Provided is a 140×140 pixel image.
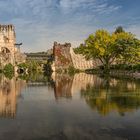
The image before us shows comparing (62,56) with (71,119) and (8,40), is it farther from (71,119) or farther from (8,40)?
(71,119)

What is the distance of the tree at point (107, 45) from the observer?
74.8 metres

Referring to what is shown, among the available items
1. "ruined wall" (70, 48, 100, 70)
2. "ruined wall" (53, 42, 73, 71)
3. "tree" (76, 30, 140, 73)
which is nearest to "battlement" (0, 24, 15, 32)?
"ruined wall" (53, 42, 73, 71)

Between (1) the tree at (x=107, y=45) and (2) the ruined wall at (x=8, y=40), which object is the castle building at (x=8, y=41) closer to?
(2) the ruined wall at (x=8, y=40)

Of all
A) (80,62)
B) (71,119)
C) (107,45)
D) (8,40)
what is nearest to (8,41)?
(8,40)

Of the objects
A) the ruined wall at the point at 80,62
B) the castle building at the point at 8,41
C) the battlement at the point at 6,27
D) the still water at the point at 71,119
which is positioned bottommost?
the still water at the point at 71,119

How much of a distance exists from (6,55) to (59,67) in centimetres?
1419

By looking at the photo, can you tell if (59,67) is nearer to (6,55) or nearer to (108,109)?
(6,55)

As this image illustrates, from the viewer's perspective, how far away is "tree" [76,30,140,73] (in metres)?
74.8

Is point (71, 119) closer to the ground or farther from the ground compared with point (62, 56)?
closer to the ground

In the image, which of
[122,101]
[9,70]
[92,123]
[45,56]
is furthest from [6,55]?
[92,123]

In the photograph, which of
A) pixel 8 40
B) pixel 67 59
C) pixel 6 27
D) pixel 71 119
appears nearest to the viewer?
pixel 71 119

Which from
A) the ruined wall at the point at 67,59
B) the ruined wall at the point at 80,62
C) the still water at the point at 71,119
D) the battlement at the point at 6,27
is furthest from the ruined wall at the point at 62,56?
the still water at the point at 71,119

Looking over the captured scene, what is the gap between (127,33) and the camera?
81562 mm

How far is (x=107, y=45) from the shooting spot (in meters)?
77.8
